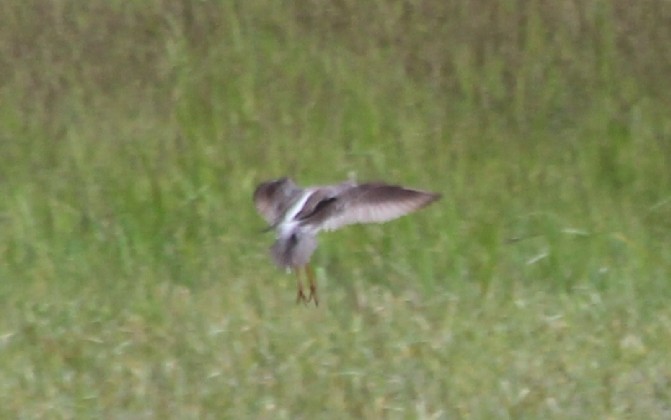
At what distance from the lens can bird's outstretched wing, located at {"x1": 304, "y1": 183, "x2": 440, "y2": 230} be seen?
4727 mm

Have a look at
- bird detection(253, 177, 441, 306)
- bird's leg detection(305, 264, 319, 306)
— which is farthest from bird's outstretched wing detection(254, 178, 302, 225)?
bird's leg detection(305, 264, 319, 306)

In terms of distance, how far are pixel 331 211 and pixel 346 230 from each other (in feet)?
4.41

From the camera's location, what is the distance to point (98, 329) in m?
5.41

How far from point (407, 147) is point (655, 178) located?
1049 millimetres

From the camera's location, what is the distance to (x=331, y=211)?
15.4 feet

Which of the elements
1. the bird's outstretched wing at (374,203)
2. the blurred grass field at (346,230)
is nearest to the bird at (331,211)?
the bird's outstretched wing at (374,203)

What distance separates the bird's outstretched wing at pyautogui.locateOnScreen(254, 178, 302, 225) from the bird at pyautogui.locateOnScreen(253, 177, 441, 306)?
5cm

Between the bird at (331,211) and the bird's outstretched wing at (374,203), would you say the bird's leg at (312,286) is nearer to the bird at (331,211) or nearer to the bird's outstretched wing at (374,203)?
the bird at (331,211)

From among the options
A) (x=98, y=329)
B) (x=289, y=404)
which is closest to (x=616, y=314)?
(x=289, y=404)

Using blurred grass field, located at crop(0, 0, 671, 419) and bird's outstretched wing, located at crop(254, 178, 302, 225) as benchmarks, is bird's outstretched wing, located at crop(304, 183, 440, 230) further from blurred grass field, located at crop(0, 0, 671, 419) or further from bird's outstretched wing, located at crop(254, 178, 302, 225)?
blurred grass field, located at crop(0, 0, 671, 419)

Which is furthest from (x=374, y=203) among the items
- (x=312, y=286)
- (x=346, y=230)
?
(x=346, y=230)

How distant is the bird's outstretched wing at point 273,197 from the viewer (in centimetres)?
502

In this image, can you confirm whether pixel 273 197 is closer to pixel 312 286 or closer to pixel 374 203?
pixel 312 286

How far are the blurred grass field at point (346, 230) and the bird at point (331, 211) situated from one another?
19.9 inches
